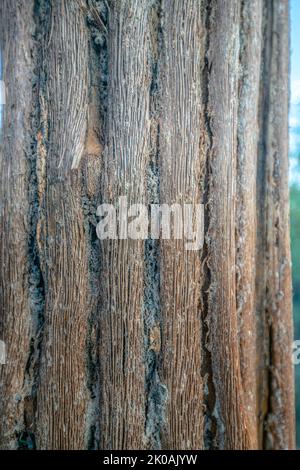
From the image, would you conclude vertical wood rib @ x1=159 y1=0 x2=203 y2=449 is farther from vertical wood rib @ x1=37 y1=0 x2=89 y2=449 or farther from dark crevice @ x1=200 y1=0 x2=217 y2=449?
vertical wood rib @ x1=37 y1=0 x2=89 y2=449

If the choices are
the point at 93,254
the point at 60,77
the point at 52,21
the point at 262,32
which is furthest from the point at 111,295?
the point at 262,32

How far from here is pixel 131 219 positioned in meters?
0.86

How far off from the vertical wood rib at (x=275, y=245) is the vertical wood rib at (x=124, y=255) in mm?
402

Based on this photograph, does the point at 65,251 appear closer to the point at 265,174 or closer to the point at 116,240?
the point at 116,240

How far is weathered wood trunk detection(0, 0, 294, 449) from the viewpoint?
844mm

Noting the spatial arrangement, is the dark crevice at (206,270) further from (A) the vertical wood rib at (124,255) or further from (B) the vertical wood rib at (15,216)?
(B) the vertical wood rib at (15,216)

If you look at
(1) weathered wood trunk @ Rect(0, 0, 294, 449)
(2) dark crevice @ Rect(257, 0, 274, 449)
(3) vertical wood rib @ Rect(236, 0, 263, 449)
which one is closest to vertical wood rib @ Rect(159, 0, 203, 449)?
(1) weathered wood trunk @ Rect(0, 0, 294, 449)

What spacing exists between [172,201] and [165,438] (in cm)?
59

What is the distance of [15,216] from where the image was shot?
0.86 meters

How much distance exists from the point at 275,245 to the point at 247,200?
0.62 feet

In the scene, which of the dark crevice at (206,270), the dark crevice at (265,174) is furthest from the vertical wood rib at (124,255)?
the dark crevice at (265,174)

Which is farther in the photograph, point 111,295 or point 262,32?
point 262,32

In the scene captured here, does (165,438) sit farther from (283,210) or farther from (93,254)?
(283,210)
